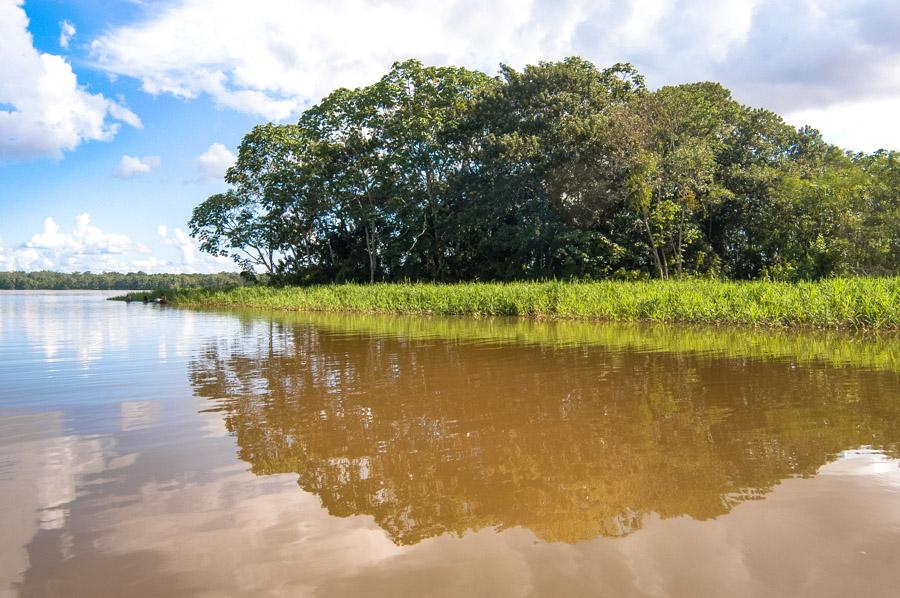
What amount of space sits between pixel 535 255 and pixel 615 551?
105ft

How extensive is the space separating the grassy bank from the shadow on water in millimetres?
3358

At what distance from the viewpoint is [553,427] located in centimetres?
538

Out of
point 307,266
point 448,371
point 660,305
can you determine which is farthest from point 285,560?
point 307,266

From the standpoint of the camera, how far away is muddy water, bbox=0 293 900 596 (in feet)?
9.25

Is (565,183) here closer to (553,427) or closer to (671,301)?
(671,301)

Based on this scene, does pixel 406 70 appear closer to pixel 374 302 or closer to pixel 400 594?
pixel 374 302

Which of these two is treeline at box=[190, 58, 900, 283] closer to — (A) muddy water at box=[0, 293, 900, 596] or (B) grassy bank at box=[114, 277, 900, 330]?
(B) grassy bank at box=[114, 277, 900, 330]

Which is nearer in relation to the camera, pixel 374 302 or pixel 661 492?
pixel 661 492

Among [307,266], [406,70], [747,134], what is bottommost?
[307,266]

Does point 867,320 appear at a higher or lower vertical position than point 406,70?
lower

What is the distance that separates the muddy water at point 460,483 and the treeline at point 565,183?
2191 cm

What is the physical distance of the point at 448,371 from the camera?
350 inches

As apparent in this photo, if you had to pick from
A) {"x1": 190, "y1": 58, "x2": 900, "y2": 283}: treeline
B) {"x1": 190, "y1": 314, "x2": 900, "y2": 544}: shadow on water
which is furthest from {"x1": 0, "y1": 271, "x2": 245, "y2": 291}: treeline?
{"x1": 190, "y1": 314, "x2": 900, "y2": 544}: shadow on water

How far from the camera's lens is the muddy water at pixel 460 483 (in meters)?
2.82
